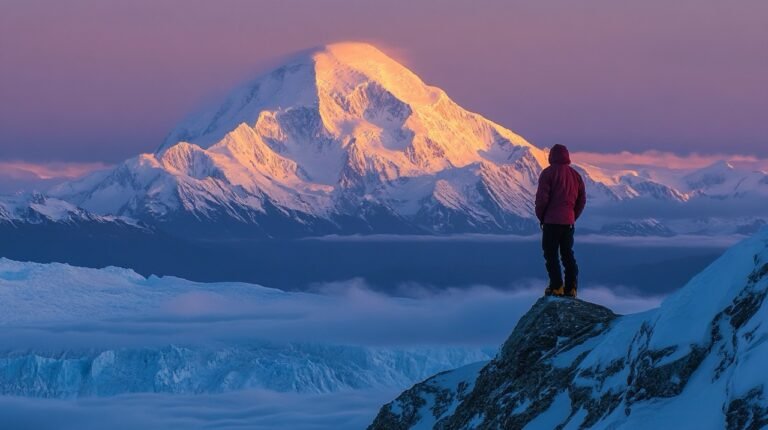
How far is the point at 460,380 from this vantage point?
2697 centimetres

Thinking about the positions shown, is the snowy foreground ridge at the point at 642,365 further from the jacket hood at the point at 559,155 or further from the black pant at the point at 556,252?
the jacket hood at the point at 559,155

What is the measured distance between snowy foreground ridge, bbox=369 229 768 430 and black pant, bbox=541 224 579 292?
866 mm

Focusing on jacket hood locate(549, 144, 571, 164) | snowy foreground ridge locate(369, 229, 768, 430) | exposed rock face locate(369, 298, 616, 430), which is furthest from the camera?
jacket hood locate(549, 144, 571, 164)

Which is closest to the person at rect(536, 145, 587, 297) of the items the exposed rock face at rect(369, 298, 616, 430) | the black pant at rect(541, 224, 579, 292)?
the black pant at rect(541, 224, 579, 292)

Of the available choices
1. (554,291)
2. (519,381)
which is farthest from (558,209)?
(519,381)

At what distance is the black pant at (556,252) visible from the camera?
26.1m

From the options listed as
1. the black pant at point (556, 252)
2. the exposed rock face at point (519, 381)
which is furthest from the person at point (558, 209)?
the exposed rock face at point (519, 381)

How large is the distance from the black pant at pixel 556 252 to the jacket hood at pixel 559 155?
3.79 ft

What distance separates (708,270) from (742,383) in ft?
13.4

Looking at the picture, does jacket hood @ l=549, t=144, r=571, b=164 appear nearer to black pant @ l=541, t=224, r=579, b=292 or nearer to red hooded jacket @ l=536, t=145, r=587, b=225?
red hooded jacket @ l=536, t=145, r=587, b=225

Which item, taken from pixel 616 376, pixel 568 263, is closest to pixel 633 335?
pixel 616 376

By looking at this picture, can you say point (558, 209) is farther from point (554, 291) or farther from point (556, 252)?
point (554, 291)

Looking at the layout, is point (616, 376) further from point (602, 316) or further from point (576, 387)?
point (602, 316)

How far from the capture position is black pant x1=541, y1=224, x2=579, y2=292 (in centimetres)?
2609
